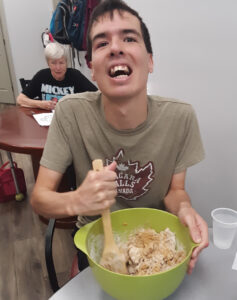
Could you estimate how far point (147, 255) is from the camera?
0.83m

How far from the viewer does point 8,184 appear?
2.59 m

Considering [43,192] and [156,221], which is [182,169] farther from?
[43,192]

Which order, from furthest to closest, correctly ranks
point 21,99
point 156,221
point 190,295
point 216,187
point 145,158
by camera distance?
point 21,99 → point 216,187 → point 145,158 → point 156,221 → point 190,295

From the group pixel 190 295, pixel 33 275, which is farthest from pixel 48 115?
pixel 190 295

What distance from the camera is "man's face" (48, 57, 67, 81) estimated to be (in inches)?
97.7

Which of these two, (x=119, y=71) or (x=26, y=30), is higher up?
(x=119, y=71)

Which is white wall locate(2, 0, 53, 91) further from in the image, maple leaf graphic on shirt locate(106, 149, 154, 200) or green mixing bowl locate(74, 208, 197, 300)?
green mixing bowl locate(74, 208, 197, 300)

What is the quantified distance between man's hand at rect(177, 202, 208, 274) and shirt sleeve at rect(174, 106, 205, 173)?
0.25 metres

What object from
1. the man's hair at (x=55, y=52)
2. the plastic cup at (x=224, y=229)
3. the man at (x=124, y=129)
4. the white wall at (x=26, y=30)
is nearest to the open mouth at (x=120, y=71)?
the man at (x=124, y=129)

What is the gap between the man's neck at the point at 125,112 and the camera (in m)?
1.00

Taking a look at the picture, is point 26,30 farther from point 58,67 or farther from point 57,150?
point 57,150

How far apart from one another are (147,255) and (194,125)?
54 cm

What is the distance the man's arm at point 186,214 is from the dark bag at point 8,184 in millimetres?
1838

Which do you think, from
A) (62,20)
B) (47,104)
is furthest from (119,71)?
(62,20)
